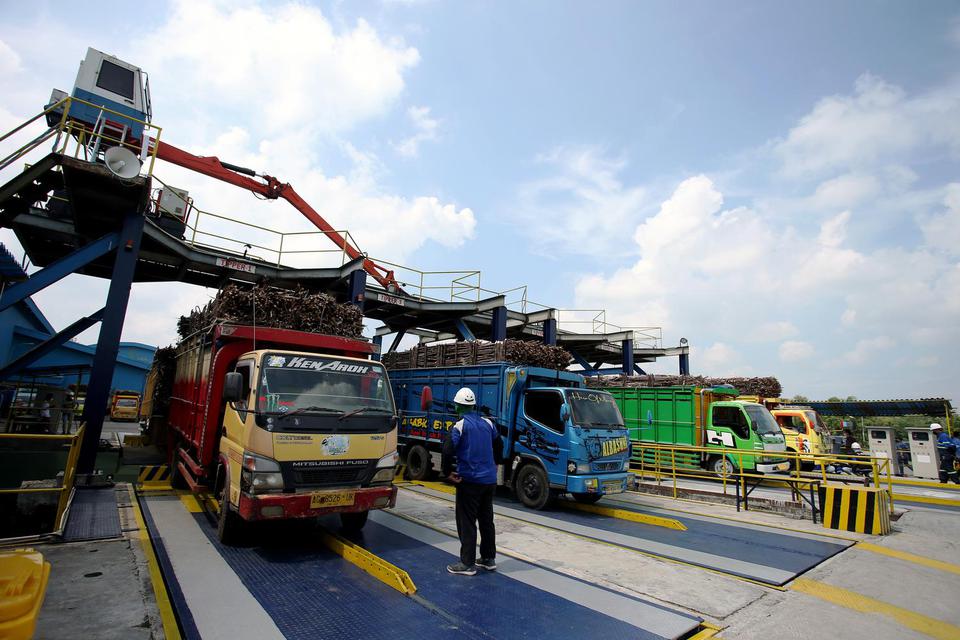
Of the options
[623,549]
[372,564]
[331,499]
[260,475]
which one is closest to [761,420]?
[623,549]

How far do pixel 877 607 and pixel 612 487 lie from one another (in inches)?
163

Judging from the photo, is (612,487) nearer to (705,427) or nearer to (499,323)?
(705,427)

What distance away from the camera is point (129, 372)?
3459cm

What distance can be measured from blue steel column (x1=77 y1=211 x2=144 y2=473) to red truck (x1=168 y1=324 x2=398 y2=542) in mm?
2801

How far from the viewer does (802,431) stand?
49.3 feet

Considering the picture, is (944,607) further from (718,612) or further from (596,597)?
→ (596,597)

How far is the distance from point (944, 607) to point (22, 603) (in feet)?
23.4

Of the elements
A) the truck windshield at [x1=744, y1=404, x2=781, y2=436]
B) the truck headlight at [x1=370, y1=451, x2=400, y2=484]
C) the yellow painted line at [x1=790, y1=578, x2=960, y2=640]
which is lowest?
the yellow painted line at [x1=790, y1=578, x2=960, y2=640]

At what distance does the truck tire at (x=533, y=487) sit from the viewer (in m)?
8.48

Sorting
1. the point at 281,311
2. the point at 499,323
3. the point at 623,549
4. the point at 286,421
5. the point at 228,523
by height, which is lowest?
the point at 623,549

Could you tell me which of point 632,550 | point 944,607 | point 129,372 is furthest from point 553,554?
point 129,372

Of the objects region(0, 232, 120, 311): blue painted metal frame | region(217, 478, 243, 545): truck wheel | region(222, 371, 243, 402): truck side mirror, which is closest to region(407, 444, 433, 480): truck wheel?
region(217, 478, 243, 545): truck wheel

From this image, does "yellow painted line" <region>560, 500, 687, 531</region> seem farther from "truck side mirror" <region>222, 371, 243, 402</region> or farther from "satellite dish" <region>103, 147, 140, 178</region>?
"satellite dish" <region>103, 147, 140, 178</region>

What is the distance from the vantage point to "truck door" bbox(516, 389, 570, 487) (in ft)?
27.5
